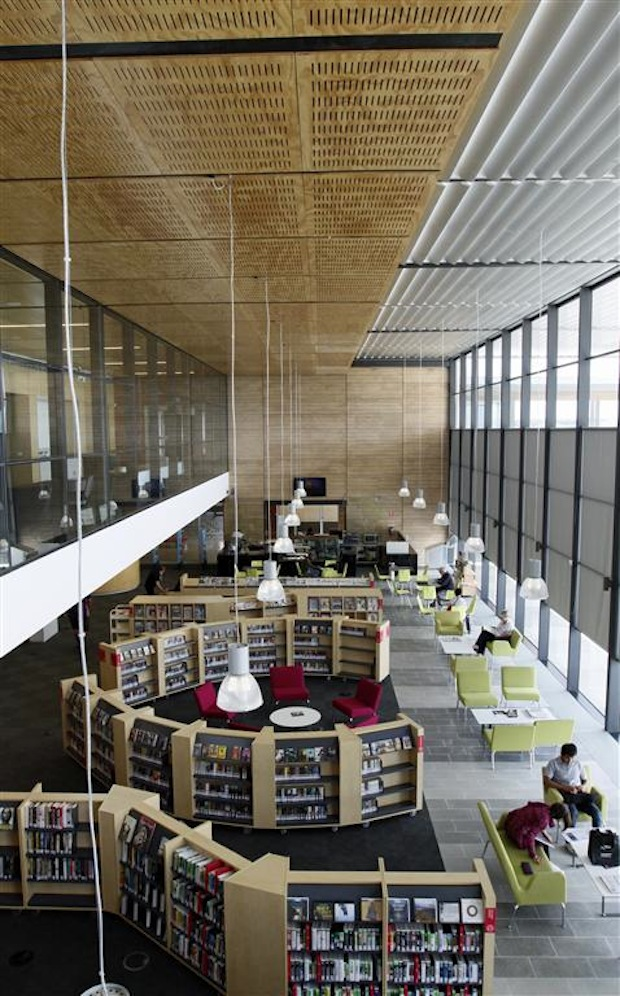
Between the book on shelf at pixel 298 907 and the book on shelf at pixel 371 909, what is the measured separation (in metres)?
0.42

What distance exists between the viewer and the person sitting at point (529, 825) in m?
6.49

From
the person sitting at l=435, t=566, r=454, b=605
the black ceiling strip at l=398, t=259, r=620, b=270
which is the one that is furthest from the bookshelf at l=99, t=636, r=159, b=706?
the person sitting at l=435, t=566, r=454, b=605

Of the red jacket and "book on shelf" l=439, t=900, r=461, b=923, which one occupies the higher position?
"book on shelf" l=439, t=900, r=461, b=923

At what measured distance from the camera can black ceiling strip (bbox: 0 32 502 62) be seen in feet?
9.05

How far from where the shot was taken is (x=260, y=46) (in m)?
2.77

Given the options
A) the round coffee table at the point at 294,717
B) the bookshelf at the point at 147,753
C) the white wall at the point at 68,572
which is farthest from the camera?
the round coffee table at the point at 294,717

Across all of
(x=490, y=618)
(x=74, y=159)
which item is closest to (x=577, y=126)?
(x=74, y=159)

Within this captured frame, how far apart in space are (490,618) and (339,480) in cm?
821

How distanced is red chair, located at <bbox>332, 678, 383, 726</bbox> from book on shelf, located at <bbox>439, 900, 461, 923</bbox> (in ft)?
14.8

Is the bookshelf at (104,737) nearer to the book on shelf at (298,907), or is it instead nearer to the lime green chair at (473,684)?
the book on shelf at (298,907)

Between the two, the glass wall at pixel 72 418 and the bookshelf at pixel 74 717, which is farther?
the bookshelf at pixel 74 717

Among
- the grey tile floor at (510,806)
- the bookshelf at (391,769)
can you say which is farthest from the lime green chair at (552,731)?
the bookshelf at (391,769)

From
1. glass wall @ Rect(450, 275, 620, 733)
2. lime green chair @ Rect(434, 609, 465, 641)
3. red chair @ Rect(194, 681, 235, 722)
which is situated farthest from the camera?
lime green chair @ Rect(434, 609, 465, 641)

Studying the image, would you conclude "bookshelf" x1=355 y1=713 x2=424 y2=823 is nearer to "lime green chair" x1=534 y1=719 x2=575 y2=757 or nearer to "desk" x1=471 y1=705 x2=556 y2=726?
"desk" x1=471 y1=705 x2=556 y2=726
